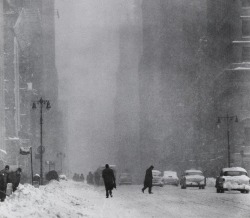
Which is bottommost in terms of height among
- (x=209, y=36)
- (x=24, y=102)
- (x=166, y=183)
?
(x=166, y=183)

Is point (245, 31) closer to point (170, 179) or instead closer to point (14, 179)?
point (170, 179)

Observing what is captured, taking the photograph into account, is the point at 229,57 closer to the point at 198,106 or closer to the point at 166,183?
the point at 198,106

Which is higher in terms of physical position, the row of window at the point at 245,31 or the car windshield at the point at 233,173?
the row of window at the point at 245,31

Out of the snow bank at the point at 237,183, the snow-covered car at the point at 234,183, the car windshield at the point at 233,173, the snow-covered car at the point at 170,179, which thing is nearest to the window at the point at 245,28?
the snow-covered car at the point at 170,179

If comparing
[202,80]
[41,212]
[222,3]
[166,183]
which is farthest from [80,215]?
[202,80]

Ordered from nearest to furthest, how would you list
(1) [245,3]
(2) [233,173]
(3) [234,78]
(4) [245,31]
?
(2) [233,173], (3) [234,78], (1) [245,3], (4) [245,31]

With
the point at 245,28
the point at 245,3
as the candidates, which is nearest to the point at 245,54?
the point at 245,28

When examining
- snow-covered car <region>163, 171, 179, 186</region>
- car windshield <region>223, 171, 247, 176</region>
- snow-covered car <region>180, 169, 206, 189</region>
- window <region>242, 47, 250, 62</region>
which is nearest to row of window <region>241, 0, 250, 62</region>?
window <region>242, 47, 250, 62</region>

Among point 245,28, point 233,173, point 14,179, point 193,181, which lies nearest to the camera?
point 14,179

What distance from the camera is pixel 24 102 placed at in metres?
136

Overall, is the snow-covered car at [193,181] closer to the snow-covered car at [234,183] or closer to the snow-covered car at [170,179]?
the snow-covered car at [234,183]

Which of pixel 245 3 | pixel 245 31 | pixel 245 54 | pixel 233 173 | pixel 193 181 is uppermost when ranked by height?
pixel 245 3

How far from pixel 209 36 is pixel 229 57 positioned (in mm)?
25183

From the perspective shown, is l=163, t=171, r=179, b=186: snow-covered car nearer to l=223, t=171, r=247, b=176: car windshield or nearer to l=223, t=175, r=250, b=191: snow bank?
l=223, t=171, r=247, b=176: car windshield
